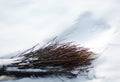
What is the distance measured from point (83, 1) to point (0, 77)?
107 cm

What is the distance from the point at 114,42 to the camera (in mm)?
3428

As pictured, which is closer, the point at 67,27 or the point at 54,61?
the point at 54,61

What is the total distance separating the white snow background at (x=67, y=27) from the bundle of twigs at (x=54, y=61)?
6 centimetres

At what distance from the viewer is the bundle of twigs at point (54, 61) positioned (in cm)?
316

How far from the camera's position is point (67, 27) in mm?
3527

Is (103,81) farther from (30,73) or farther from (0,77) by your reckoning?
(0,77)

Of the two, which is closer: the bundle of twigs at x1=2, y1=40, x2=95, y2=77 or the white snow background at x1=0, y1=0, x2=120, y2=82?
the bundle of twigs at x1=2, y1=40, x2=95, y2=77

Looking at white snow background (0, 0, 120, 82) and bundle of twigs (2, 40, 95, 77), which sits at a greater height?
white snow background (0, 0, 120, 82)

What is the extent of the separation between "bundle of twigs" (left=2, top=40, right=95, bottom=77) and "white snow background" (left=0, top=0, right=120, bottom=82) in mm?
60

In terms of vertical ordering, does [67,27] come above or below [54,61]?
above

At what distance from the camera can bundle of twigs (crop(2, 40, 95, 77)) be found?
316 centimetres

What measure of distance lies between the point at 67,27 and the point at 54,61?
17.8 inches

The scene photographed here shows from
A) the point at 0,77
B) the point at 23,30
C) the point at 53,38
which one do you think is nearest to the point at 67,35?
the point at 53,38

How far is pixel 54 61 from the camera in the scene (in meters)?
3.17
